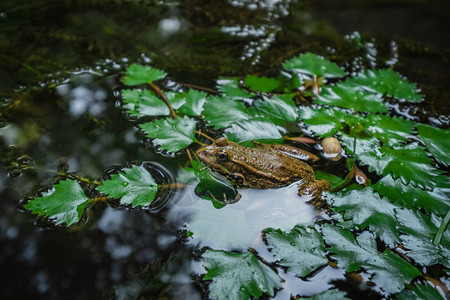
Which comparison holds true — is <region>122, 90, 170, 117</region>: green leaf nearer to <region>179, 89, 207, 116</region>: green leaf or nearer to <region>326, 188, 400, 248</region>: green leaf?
<region>179, 89, 207, 116</region>: green leaf

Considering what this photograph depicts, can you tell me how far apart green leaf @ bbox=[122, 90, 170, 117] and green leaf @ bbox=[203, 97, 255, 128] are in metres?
0.30

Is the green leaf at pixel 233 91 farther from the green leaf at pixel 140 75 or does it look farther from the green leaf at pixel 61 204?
the green leaf at pixel 61 204

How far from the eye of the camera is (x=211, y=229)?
5.61 ft

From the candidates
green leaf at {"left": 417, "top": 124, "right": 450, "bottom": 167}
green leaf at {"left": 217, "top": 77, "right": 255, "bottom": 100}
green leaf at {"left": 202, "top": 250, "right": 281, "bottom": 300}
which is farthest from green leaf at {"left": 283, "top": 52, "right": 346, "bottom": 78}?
green leaf at {"left": 202, "top": 250, "right": 281, "bottom": 300}

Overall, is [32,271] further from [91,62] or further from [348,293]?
[91,62]

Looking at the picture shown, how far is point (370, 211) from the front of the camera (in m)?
1.72

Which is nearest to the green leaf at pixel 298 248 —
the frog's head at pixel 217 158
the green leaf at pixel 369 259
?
the green leaf at pixel 369 259

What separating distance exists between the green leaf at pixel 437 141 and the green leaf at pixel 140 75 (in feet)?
6.33

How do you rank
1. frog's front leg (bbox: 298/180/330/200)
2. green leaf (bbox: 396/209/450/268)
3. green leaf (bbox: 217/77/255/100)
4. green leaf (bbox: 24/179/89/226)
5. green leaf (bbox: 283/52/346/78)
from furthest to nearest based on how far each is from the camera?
green leaf (bbox: 283/52/346/78)
green leaf (bbox: 217/77/255/100)
frog's front leg (bbox: 298/180/330/200)
green leaf (bbox: 24/179/89/226)
green leaf (bbox: 396/209/450/268)

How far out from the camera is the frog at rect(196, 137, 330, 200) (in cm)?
199

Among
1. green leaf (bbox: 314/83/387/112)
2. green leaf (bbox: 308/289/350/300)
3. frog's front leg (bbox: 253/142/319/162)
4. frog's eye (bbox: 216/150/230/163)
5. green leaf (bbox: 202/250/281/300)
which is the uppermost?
green leaf (bbox: 314/83/387/112)

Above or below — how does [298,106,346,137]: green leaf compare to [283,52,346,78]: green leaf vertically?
below

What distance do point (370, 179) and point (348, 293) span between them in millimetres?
743

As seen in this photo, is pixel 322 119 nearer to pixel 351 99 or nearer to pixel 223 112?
pixel 351 99
